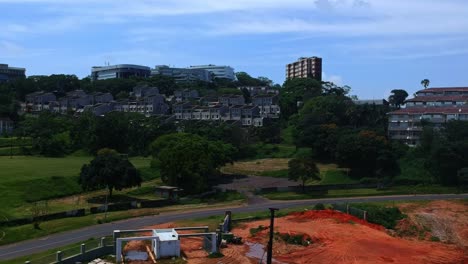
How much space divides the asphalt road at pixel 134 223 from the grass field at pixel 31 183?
8438 millimetres

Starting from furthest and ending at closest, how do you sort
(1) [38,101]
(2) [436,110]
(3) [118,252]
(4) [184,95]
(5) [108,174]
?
(4) [184,95], (1) [38,101], (2) [436,110], (5) [108,174], (3) [118,252]

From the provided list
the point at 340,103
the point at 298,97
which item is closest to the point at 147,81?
the point at 298,97

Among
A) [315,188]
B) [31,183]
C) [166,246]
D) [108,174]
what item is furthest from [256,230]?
[31,183]

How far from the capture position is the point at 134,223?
4772 centimetres

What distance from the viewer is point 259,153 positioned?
3708 inches

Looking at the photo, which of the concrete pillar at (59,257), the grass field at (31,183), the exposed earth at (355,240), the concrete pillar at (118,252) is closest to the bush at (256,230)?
the exposed earth at (355,240)

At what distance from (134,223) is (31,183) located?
19394 mm

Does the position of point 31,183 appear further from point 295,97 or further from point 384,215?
point 295,97

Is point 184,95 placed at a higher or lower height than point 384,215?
higher

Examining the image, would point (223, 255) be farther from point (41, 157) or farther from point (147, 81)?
point (147, 81)

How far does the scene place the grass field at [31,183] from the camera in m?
53.5

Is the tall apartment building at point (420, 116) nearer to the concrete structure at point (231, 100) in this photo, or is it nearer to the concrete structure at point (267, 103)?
the concrete structure at point (267, 103)

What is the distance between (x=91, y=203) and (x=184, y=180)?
1277 cm

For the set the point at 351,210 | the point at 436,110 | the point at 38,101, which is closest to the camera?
the point at 351,210
